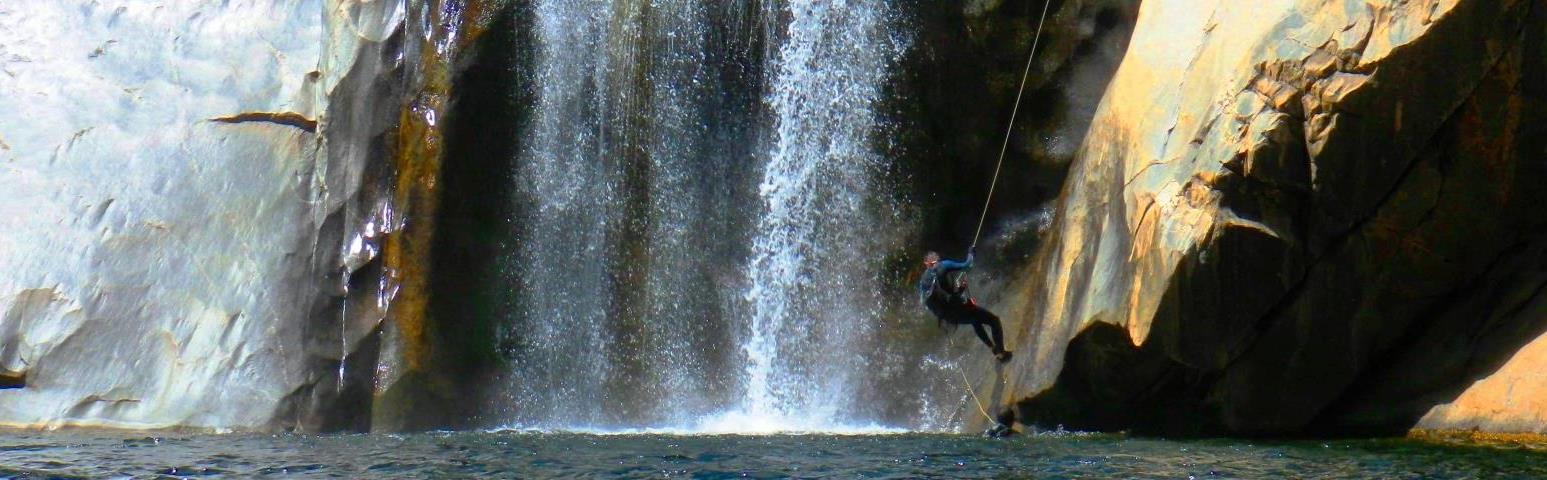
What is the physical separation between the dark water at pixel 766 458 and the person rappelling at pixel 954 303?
130 centimetres

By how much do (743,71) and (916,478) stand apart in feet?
20.4

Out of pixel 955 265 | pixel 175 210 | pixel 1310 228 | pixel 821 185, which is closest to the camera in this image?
pixel 1310 228

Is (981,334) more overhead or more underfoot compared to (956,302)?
more underfoot

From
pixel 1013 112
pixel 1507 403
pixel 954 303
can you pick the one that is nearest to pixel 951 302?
pixel 954 303

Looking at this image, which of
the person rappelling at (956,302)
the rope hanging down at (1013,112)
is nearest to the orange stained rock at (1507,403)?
the person rappelling at (956,302)

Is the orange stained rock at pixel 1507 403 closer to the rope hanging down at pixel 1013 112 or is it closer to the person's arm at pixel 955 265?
the person's arm at pixel 955 265

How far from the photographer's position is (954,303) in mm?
11609

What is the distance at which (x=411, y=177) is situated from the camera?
41.0 feet

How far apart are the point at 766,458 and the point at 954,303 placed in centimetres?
328

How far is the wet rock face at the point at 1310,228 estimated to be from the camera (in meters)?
9.45

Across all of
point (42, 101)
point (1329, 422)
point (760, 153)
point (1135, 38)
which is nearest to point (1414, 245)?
point (1329, 422)

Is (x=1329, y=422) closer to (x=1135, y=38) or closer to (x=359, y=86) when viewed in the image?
(x=1135, y=38)

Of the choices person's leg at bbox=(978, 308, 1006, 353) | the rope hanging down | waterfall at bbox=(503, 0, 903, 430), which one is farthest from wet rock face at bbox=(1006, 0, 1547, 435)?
waterfall at bbox=(503, 0, 903, 430)

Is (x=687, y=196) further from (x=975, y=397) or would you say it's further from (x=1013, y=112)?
(x=975, y=397)
